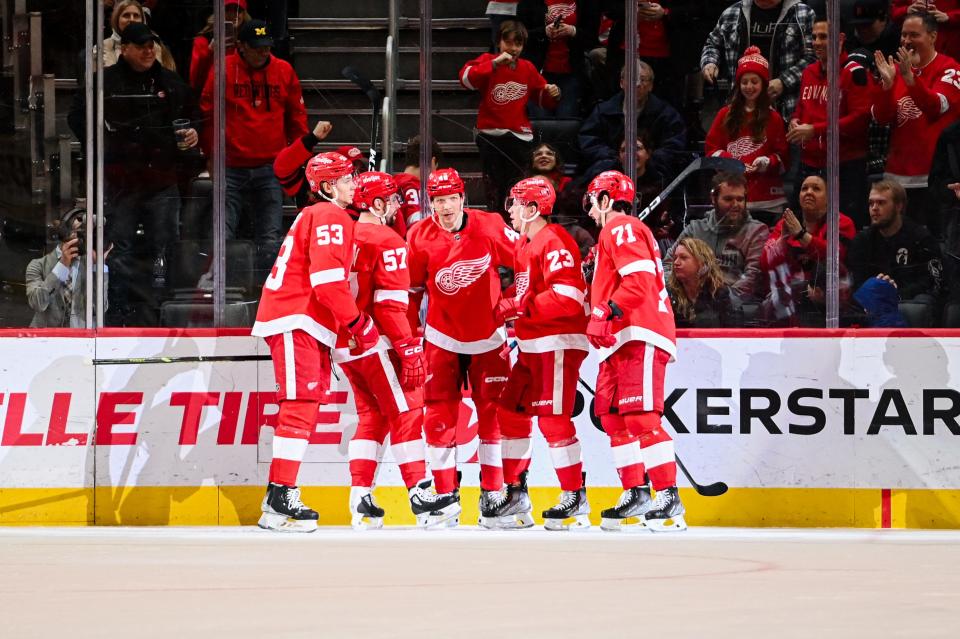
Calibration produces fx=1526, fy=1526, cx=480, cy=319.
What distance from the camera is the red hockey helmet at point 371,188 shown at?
283 inches

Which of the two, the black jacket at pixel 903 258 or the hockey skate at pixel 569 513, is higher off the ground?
the black jacket at pixel 903 258

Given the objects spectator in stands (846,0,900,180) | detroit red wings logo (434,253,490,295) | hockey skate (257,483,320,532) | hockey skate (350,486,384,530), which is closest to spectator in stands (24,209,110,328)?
hockey skate (257,483,320,532)

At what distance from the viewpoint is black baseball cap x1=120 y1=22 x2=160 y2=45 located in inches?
307

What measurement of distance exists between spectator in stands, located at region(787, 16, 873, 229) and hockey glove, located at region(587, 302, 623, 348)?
159 cm

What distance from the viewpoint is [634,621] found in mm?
4027

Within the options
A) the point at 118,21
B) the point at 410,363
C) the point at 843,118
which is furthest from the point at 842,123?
the point at 118,21

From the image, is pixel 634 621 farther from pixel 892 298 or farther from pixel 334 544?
pixel 892 298

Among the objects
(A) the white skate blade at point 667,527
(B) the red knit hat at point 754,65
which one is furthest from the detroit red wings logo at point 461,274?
(B) the red knit hat at point 754,65

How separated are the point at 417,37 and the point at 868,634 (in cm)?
489

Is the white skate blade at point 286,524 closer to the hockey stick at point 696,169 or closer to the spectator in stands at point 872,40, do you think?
the hockey stick at point 696,169

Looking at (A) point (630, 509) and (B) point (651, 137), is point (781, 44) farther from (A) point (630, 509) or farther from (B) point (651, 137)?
(A) point (630, 509)

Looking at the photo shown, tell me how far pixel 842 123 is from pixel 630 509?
2326mm

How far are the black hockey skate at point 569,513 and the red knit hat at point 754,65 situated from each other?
2.38 meters

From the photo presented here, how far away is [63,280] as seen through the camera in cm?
Result: 762
